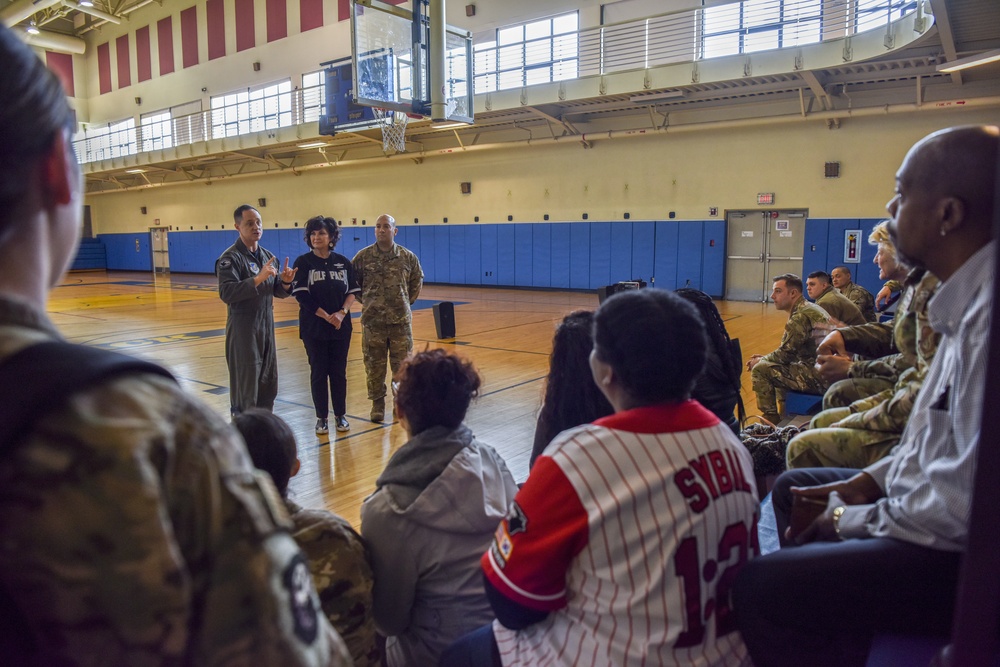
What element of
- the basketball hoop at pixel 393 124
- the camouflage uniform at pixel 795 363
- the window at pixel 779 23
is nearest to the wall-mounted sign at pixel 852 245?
the window at pixel 779 23

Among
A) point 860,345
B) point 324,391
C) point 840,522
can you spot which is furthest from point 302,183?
point 840,522

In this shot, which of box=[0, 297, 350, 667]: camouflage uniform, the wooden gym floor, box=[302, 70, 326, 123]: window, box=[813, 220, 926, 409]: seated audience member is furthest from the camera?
box=[302, 70, 326, 123]: window

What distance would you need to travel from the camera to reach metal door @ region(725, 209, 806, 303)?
14672mm

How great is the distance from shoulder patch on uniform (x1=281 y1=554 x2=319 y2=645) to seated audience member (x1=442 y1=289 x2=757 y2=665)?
27.2 inches

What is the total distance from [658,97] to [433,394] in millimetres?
13423

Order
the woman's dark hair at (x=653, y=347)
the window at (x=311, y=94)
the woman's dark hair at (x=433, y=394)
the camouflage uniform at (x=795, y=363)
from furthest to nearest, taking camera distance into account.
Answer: the window at (x=311, y=94), the camouflage uniform at (x=795, y=363), the woman's dark hair at (x=433, y=394), the woman's dark hair at (x=653, y=347)

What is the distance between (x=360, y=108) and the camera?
13.8 m

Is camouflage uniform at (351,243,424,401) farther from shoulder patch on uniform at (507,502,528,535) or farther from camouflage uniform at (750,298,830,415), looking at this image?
shoulder patch on uniform at (507,502,528,535)

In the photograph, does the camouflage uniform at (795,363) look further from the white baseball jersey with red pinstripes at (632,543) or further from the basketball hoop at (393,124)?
the basketball hoop at (393,124)

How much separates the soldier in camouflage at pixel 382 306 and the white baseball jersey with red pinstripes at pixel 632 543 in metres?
4.56

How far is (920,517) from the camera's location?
4.37 ft

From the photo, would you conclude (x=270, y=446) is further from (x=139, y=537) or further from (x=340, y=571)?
(x=139, y=537)

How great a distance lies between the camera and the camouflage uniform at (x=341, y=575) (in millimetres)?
1759

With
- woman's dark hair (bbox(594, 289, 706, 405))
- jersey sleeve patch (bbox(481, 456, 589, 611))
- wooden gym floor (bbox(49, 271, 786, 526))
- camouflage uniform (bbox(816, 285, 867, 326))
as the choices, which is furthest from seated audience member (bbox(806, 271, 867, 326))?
jersey sleeve patch (bbox(481, 456, 589, 611))
